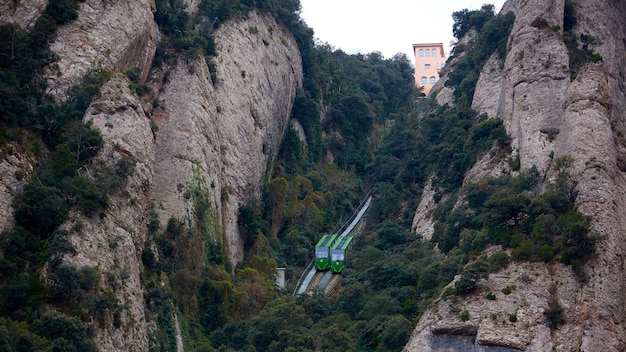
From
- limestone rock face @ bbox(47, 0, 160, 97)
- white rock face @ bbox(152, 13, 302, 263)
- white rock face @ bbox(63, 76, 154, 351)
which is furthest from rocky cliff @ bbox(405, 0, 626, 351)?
limestone rock face @ bbox(47, 0, 160, 97)

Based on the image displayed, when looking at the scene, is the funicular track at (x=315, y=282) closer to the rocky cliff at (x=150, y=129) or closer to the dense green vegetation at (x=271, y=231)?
the dense green vegetation at (x=271, y=231)

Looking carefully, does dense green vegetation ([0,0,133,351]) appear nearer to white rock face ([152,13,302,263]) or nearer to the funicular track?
white rock face ([152,13,302,263])

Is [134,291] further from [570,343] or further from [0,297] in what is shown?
[570,343]

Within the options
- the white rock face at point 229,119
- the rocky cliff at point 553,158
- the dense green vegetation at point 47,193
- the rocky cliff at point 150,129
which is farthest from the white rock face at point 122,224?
the rocky cliff at point 553,158

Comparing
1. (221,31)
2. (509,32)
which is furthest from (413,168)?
(221,31)

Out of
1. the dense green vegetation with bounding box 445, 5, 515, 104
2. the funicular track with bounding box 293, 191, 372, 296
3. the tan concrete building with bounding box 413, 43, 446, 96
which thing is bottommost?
the funicular track with bounding box 293, 191, 372, 296
